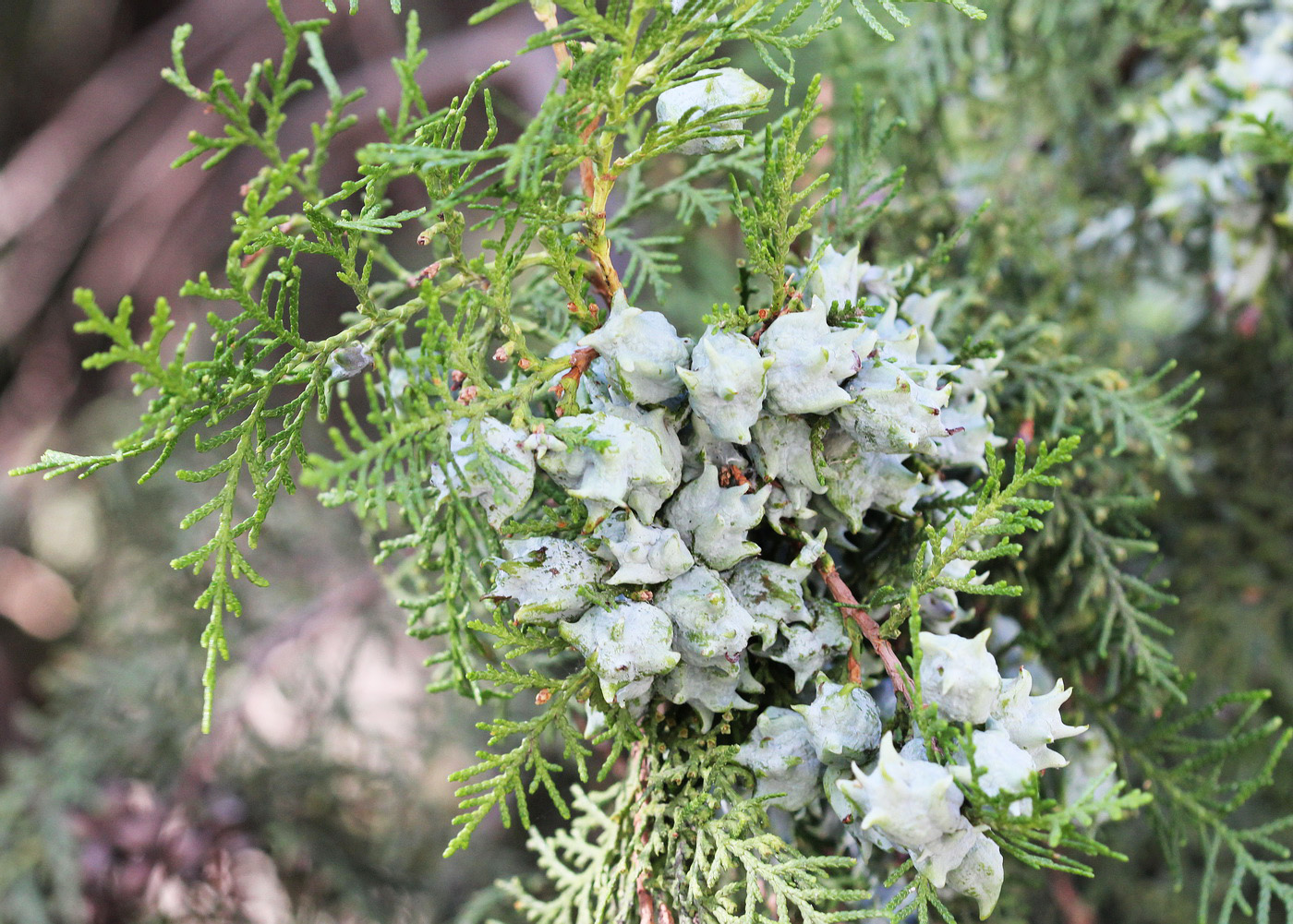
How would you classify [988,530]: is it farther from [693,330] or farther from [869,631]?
[693,330]

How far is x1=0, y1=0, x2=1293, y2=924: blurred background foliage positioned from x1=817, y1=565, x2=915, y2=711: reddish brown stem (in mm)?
290

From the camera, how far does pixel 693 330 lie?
4.58 feet

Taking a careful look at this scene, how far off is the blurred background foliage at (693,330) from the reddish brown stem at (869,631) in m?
0.29

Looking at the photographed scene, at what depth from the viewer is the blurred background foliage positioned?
3.40ft

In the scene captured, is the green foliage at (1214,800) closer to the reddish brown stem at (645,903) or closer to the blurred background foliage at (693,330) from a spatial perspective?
the blurred background foliage at (693,330)

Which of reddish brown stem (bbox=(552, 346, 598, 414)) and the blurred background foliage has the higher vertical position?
reddish brown stem (bbox=(552, 346, 598, 414))

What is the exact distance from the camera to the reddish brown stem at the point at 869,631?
526 mm

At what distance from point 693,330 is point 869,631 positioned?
90 centimetres

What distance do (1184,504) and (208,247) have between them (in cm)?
183

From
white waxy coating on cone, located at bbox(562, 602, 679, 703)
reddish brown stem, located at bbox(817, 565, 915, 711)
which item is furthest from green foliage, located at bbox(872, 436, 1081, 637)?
white waxy coating on cone, located at bbox(562, 602, 679, 703)

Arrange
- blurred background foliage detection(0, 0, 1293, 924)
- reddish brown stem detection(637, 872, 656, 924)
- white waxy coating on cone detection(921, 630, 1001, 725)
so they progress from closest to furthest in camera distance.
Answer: white waxy coating on cone detection(921, 630, 1001, 725), reddish brown stem detection(637, 872, 656, 924), blurred background foliage detection(0, 0, 1293, 924)

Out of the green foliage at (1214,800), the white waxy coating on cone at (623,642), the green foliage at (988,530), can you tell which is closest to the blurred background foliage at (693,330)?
the green foliage at (1214,800)

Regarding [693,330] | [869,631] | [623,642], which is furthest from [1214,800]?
[693,330]

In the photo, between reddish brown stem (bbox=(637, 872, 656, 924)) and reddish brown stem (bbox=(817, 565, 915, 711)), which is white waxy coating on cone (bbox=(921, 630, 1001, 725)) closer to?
reddish brown stem (bbox=(817, 565, 915, 711))
